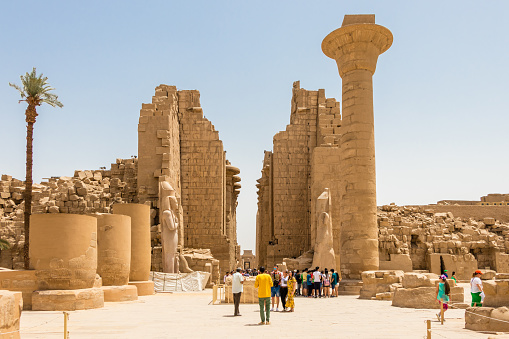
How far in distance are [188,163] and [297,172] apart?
203 inches

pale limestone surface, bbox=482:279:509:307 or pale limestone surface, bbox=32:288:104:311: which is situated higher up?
pale limestone surface, bbox=482:279:509:307

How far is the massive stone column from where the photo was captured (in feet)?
55.0

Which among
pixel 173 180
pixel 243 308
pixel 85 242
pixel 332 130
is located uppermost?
pixel 332 130

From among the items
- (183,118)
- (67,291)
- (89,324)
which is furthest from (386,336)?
(183,118)

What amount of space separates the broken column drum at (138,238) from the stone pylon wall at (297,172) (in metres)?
8.74

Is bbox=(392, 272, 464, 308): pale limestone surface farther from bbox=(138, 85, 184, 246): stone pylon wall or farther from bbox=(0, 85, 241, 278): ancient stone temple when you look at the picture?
bbox=(138, 85, 184, 246): stone pylon wall

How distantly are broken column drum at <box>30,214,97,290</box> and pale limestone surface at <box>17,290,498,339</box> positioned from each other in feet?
2.78

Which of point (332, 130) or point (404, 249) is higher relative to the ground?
point (332, 130)

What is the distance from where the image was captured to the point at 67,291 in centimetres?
1154

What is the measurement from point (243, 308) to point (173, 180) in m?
11.2

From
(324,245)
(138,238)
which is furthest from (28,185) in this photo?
(324,245)

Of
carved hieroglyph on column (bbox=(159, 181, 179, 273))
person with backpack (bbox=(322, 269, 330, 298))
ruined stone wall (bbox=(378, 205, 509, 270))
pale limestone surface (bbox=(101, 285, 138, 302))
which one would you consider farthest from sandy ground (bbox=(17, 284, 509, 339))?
ruined stone wall (bbox=(378, 205, 509, 270))

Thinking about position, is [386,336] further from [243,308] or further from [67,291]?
[67,291]

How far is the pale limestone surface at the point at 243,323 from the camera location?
7977mm
